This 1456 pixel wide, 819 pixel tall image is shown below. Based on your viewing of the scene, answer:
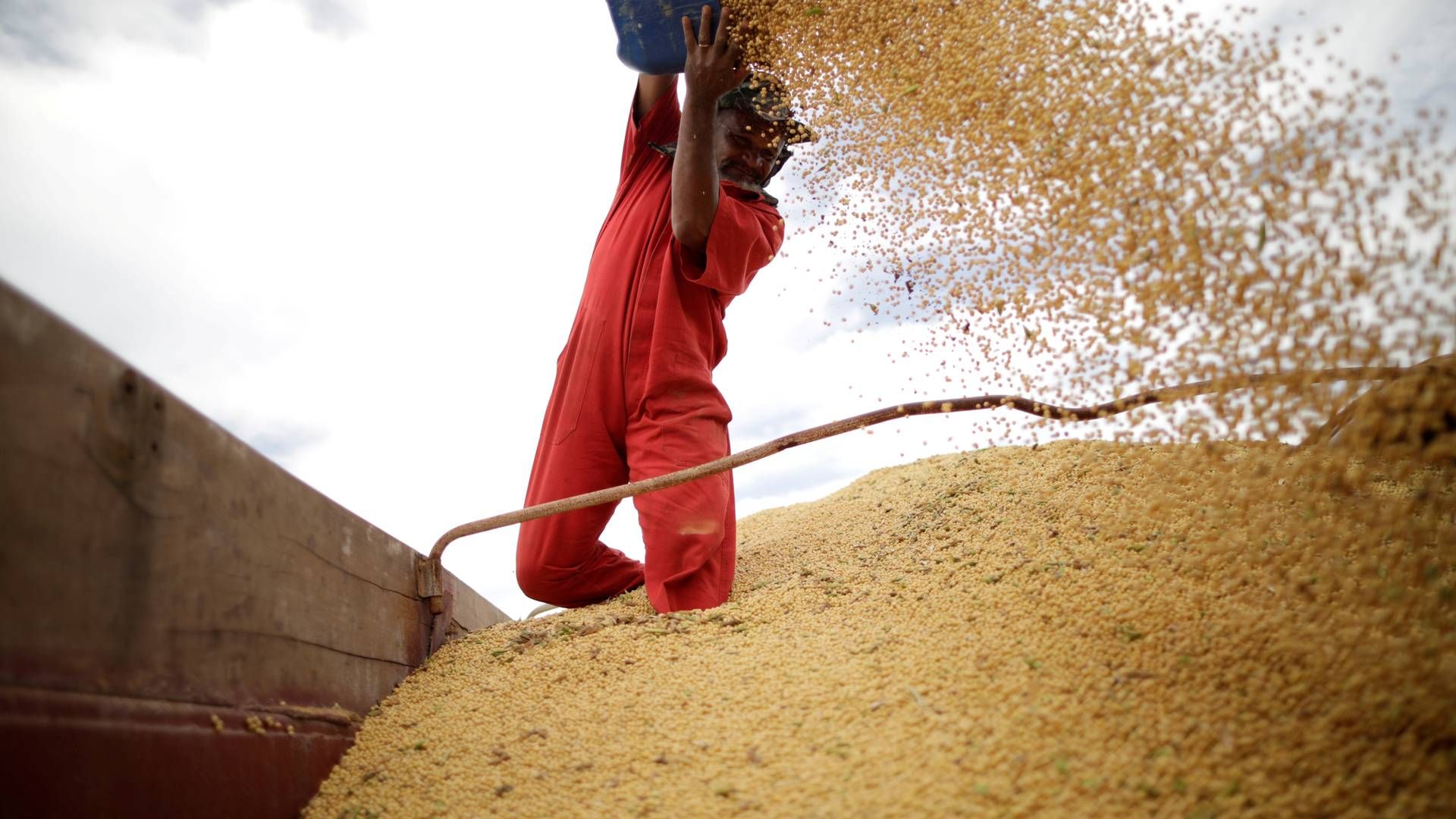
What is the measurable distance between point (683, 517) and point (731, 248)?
2.36ft

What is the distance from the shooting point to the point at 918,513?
2564 mm

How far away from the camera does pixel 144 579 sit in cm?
109

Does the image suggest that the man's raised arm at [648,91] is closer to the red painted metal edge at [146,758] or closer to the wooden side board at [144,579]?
the wooden side board at [144,579]

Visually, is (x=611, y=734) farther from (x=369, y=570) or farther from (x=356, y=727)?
(x=369, y=570)

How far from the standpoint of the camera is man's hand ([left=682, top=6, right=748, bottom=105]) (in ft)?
6.69

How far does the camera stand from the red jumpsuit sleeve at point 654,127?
8.30ft

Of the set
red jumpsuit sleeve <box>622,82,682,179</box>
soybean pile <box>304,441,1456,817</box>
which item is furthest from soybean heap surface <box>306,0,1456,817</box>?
red jumpsuit sleeve <box>622,82,682,179</box>

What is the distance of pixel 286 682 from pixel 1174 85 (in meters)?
1.80

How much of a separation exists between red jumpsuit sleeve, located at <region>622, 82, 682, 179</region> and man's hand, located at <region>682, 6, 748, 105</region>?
47 centimetres

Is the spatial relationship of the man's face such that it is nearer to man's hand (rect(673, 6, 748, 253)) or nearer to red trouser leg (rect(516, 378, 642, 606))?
man's hand (rect(673, 6, 748, 253))

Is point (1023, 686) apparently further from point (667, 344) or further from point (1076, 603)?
point (667, 344)

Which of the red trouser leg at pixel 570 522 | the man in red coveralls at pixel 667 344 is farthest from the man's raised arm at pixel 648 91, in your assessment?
the red trouser leg at pixel 570 522

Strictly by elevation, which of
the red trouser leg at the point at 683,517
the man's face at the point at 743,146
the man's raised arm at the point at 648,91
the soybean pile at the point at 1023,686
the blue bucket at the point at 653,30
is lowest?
the soybean pile at the point at 1023,686

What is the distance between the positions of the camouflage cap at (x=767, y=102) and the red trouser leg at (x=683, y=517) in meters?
0.77
